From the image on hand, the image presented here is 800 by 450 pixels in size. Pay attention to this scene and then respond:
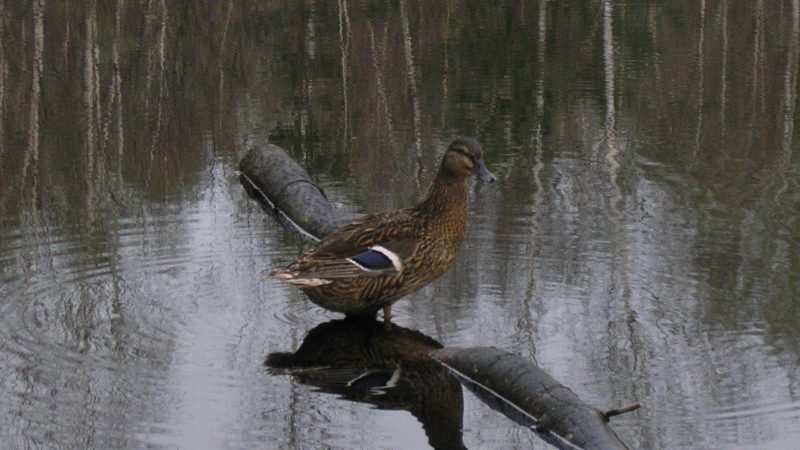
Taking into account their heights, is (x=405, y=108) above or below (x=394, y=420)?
above

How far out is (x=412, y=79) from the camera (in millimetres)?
21031

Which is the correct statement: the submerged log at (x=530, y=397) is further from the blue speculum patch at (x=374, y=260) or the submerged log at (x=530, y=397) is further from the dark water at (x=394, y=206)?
the blue speculum patch at (x=374, y=260)

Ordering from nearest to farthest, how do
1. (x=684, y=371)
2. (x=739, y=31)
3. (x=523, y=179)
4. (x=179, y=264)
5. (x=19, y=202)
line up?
1. (x=684, y=371)
2. (x=179, y=264)
3. (x=19, y=202)
4. (x=523, y=179)
5. (x=739, y=31)

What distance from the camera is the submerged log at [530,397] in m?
7.27

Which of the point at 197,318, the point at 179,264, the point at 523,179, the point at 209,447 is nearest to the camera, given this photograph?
the point at 209,447

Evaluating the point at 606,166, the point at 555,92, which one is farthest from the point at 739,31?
the point at 606,166

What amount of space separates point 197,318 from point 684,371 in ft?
10.4

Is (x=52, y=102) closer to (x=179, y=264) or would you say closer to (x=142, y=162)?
(x=142, y=162)

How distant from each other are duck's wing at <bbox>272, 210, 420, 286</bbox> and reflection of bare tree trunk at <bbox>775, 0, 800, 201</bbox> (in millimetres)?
5114

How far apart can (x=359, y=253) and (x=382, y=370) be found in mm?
953

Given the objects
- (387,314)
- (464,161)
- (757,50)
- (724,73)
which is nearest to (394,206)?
(464,161)

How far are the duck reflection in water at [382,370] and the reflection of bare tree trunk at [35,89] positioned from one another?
18.4ft

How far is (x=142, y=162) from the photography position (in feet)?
49.7

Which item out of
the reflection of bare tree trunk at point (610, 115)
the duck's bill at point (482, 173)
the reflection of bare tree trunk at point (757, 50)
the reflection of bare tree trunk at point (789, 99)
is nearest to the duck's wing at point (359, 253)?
the duck's bill at point (482, 173)
